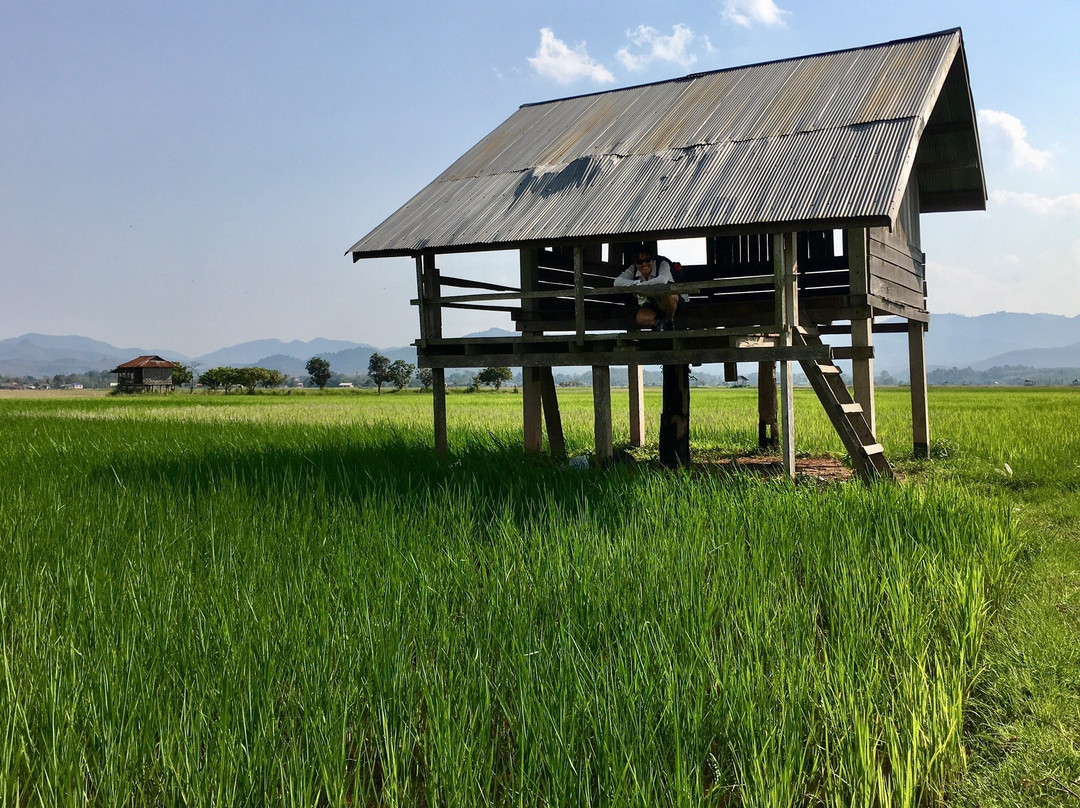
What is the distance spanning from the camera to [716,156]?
441 inches

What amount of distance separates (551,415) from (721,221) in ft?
15.0

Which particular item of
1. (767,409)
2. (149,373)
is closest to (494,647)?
(767,409)

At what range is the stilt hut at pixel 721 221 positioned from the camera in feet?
32.4

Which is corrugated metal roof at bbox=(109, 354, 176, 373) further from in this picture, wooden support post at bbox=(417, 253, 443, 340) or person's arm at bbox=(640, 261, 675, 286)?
person's arm at bbox=(640, 261, 675, 286)

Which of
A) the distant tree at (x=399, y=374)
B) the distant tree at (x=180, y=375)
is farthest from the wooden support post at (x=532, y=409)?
the distant tree at (x=399, y=374)

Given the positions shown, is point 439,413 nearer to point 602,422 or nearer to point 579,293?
point 602,422

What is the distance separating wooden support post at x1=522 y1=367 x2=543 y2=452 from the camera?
12.9m

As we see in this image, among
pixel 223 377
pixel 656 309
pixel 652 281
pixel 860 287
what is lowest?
pixel 656 309

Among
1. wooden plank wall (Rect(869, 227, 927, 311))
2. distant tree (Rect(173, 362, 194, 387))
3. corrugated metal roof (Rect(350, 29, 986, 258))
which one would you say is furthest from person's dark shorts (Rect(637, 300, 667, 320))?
distant tree (Rect(173, 362, 194, 387))

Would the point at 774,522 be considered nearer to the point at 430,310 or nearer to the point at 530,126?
the point at 430,310

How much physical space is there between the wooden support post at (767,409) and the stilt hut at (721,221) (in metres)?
0.04

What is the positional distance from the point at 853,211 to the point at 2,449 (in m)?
13.6

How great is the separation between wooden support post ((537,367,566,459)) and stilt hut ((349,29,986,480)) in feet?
0.16

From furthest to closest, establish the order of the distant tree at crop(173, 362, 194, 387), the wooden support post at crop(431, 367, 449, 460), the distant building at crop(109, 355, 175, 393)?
the distant tree at crop(173, 362, 194, 387) < the distant building at crop(109, 355, 175, 393) < the wooden support post at crop(431, 367, 449, 460)
